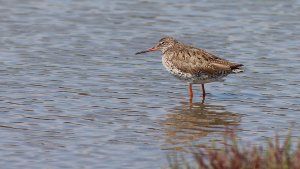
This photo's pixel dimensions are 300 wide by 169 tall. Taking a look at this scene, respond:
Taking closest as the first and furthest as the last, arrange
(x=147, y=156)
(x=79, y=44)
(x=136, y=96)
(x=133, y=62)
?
1. (x=147, y=156)
2. (x=136, y=96)
3. (x=133, y=62)
4. (x=79, y=44)

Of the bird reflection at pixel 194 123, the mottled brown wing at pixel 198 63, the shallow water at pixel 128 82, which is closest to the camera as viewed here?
the shallow water at pixel 128 82

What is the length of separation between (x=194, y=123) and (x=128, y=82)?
3.10 meters

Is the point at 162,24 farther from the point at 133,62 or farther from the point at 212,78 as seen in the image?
the point at 212,78

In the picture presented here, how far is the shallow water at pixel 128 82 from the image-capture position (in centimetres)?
1234

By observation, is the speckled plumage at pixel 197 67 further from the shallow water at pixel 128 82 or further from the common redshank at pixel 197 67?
the shallow water at pixel 128 82

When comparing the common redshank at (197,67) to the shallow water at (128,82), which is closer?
the shallow water at (128,82)

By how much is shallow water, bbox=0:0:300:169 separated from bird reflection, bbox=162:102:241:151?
18 mm

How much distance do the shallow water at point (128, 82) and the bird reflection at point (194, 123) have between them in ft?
0.06

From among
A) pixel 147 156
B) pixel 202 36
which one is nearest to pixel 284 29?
pixel 202 36

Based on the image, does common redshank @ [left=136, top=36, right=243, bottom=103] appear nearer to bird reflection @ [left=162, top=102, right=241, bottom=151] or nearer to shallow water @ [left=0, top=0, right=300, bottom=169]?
shallow water @ [left=0, top=0, right=300, bottom=169]

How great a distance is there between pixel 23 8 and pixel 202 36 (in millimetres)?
5945

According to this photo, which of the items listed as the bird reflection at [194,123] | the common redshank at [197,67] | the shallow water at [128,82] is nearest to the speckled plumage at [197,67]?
the common redshank at [197,67]

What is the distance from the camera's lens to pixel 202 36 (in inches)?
829

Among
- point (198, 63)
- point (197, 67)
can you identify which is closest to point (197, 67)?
point (197, 67)
